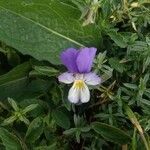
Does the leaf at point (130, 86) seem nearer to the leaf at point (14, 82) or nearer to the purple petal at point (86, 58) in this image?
the purple petal at point (86, 58)

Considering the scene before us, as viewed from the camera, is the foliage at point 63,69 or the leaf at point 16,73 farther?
the leaf at point 16,73

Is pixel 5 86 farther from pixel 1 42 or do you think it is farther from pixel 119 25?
pixel 119 25

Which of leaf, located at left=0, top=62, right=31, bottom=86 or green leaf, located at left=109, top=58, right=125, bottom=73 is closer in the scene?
green leaf, located at left=109, top=58, right=125, bottom=73

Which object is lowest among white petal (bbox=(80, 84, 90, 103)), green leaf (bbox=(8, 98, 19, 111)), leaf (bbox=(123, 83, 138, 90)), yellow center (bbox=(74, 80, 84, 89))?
green leaf (bbox=(8, 98, 19, 111))

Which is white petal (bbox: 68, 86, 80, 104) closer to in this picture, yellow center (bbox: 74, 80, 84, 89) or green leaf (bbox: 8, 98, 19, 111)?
yellow center (bbox: 74, 80, 84, 89)

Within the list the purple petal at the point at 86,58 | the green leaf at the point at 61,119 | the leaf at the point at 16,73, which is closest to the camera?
the purple petal at the point at 86,58

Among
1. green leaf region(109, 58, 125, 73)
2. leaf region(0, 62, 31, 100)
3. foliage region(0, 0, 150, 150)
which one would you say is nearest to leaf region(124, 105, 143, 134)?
foliage region(0, 0, 150, 150)

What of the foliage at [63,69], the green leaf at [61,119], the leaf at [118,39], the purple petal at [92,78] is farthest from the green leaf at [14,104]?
the leaf at [118,39]

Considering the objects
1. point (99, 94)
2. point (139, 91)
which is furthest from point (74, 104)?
point (139, 91)
